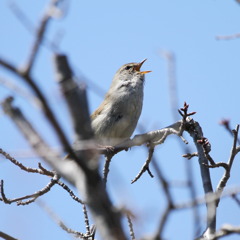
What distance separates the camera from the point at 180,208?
185cm

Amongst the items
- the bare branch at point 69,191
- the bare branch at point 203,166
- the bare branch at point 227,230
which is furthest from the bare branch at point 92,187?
the bare branch at point 69,191

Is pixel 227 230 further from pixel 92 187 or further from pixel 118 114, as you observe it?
pixel 118 114

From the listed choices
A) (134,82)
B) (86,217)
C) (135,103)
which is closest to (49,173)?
(86,217)

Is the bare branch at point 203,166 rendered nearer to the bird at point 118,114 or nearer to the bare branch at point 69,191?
the bare branch at point 69,191

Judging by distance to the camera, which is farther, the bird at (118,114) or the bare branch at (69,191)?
the bird at (118,114)

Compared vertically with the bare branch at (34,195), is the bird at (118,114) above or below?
above

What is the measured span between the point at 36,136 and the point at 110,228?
0.51m

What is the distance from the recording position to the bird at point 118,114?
6953 mm

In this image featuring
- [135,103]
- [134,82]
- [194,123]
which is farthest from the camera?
[134,82]

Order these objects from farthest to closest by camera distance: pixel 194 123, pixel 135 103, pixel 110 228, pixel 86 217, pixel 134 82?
pixel 134 82, pixel 135 103, pixel 194 123, pixel 86 217, pixel 110 228

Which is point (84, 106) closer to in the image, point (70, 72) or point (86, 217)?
point (70, 72)

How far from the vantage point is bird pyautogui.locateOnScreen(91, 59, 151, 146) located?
6.95m

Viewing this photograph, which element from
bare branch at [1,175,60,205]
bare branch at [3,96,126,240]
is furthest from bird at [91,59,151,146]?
bare branch at [3,96,126,240]

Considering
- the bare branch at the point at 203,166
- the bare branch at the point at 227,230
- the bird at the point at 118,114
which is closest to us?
the bare branch at the point at 227,230
